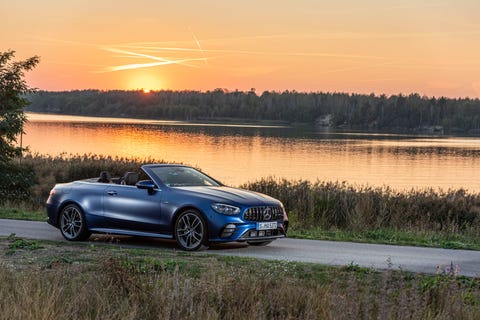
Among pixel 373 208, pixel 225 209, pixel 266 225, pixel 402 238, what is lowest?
pixel 373 208

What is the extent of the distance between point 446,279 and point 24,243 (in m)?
7.74

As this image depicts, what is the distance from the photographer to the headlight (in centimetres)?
1360

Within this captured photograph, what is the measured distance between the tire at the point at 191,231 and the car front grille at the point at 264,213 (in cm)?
82

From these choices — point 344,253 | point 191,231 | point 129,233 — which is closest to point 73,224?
point 129,233

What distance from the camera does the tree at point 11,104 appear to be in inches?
1270

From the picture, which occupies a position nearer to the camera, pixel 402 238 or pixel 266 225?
pixel 266 225

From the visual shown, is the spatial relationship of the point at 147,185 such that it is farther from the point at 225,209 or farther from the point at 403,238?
the point at 403,238

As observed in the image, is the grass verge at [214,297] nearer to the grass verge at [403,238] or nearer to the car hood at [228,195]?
the car hood at [228,195]

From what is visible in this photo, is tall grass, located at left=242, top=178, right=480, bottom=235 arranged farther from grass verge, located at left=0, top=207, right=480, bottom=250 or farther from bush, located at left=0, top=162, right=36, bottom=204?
bush, located at left=0, top=162, right=36, bottom=204

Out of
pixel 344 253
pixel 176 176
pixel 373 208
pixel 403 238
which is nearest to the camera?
pixel 344 253

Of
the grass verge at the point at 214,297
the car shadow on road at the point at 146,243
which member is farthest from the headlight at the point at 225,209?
the grass verge at the point at 214,297

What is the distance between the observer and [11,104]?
108ft

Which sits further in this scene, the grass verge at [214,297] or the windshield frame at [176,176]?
the windshield frame at [176,176]

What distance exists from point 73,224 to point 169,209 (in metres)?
2.49
